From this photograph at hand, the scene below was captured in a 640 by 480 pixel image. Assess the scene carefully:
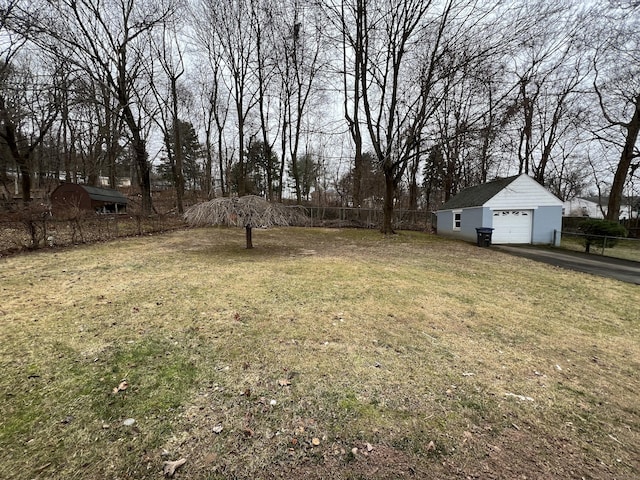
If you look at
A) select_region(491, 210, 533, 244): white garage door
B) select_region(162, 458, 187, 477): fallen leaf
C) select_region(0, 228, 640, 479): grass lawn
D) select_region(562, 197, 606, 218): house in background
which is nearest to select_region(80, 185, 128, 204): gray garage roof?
select_region(0, 228, 640, 479): grass lawn

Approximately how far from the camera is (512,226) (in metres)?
15.4

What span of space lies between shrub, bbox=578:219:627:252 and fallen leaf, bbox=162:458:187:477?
15154 millimetres

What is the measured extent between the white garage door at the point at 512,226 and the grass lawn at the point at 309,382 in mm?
11047

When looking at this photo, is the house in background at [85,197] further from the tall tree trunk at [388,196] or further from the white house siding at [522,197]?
the white house siding at [522,197]

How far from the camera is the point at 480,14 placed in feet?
35.8

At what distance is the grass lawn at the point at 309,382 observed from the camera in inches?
71.7

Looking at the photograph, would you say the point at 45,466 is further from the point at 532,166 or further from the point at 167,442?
the point at 532,166

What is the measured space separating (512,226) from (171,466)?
702 inches

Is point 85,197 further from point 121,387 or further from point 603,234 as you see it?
point 603,234

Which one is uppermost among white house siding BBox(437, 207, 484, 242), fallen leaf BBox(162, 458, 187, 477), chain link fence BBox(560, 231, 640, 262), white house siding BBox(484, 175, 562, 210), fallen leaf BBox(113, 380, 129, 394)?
white house siding BBox(484, 175, 562, 210)

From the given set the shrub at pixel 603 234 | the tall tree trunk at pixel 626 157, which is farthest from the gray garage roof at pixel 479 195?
the tall tree trunk at pixel 626 157

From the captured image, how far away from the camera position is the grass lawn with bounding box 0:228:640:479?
1.82m


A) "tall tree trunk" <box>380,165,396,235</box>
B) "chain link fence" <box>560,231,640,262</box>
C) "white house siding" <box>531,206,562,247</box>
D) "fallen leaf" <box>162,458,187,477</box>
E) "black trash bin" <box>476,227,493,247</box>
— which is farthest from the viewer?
"white house siding" <box>531,206,562,247</box>

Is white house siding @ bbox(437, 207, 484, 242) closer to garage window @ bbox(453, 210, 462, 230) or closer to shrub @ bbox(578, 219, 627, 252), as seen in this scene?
garage window @ bbox(453, 210, 462, 230)
